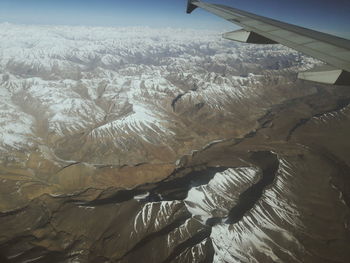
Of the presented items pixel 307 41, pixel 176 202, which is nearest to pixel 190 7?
pixel 307 41

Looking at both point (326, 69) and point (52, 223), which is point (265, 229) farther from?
point (326, 69)

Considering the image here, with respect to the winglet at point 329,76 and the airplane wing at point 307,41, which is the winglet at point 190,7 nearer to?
the airplane wing at point 307,41

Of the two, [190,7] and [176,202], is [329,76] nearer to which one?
[190,7]

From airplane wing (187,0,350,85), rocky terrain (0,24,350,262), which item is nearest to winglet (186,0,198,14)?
airplane wing (187,0,350,85)

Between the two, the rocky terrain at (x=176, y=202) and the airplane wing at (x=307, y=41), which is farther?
the rocky terrain at (x=176, y=202)

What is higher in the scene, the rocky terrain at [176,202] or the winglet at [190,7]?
the winglet at [190,7]

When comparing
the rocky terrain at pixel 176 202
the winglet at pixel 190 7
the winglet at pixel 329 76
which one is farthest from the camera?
the rocky terrain at pixel 176 202

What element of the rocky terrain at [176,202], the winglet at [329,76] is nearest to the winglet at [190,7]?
the winglet at [329,76]

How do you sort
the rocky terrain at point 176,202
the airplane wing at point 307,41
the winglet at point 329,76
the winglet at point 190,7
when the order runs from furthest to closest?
1. the rocky terrain at point 176,202
2. the winglet at point 190,7
3. the airplane wing at point 307,41
4. the winglet at point 329,76
